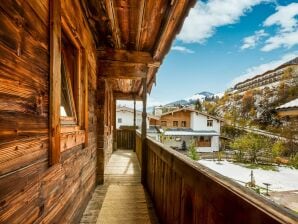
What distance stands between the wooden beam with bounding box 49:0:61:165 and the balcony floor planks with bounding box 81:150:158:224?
1.74 metres

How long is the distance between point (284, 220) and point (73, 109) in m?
2.43

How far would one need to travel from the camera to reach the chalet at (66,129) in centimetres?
99

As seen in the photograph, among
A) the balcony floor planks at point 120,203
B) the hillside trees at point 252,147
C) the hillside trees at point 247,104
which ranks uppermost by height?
the hillside trees at point 247,104

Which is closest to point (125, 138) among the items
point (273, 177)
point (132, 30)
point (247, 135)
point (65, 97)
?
point (132, 30)

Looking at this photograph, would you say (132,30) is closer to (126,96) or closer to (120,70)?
(120,70)

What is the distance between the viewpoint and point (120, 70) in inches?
181

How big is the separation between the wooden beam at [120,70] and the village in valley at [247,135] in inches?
62.4

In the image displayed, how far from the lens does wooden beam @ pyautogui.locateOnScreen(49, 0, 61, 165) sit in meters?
1.54

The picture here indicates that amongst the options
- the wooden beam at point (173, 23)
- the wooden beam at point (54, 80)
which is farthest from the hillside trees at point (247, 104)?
the wooden beam at point (54, 80)

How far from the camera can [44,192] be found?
4.83 ft

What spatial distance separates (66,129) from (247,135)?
23.5 meters

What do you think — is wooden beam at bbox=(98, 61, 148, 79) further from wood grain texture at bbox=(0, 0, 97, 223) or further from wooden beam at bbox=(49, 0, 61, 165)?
wooden beam at bbox=(49, 0, 61, 165)

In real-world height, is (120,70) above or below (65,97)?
above

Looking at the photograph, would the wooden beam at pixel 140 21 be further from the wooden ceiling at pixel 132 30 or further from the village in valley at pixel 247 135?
the village in valley at pixel 247 135
